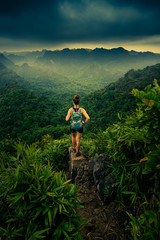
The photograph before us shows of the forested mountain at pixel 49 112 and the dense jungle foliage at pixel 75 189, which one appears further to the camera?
the forested mountain at pixel 49 112

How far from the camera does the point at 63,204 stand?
210 centimetres

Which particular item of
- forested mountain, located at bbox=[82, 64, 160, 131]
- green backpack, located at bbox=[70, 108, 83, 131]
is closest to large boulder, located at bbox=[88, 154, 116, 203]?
green backpack, located at bbox=[70, 108, 83, 131]

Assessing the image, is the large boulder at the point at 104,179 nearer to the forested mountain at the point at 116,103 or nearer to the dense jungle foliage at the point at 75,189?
the dense jungle foliage at the point at 75,189

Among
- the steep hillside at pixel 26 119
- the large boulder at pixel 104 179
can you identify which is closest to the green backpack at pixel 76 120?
the large boulder at pixel 104 179

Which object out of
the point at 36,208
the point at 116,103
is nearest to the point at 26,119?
the point at 116,103

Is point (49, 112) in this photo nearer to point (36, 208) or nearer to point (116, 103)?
point (116, 103)

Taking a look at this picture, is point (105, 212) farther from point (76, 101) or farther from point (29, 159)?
point (76, 101)

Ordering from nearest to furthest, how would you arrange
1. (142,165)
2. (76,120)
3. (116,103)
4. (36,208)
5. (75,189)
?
(36,208)
(142,165)
(75,189)
(76,120)
(116,103)

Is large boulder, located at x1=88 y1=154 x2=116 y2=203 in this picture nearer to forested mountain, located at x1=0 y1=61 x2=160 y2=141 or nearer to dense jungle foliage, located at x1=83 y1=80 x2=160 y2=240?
dense jungle foliage, located at x1=83 y1=80 x2=160 y2=240

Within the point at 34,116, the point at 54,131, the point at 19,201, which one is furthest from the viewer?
the point at 34,116

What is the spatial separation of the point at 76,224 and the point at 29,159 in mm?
1371

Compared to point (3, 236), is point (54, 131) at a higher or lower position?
lower

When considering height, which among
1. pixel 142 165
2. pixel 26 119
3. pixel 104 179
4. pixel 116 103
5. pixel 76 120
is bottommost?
pixel 26 119

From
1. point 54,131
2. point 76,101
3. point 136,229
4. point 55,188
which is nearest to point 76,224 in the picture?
point 55,188
